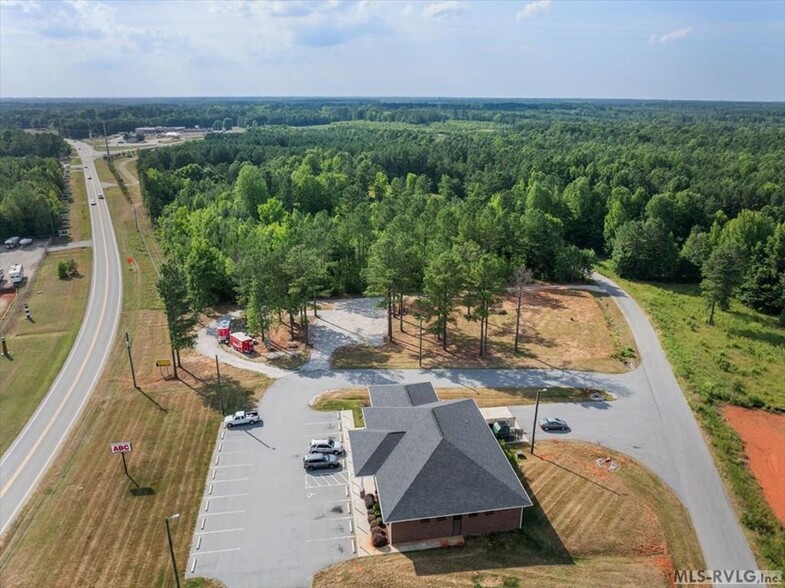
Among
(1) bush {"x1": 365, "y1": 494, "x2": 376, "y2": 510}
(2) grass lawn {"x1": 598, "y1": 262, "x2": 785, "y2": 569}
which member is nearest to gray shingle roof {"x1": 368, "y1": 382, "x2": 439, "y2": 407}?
(1) bush {"x1": 365, "y1": 494, "x2": 376, "y2": 510}

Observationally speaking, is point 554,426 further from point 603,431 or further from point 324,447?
point 324,447

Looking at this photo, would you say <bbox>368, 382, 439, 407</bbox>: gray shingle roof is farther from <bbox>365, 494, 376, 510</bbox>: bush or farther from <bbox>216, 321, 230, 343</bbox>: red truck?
<bbox>216, 321, 230, 343</bbox>: red truck

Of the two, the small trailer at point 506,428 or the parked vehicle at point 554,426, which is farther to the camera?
the parked vehicle at point 554,426

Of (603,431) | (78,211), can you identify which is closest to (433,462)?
(603,431)

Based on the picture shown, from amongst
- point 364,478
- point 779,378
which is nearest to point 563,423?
point 364,478

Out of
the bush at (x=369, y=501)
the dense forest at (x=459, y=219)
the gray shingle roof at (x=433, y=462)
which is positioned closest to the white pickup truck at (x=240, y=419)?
the gray shingle roof at (x=433, y=462)

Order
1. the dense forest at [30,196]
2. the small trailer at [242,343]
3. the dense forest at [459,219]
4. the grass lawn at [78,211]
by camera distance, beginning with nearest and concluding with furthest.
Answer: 1. the small trailer at [242,343]
2. the dense forest at [459,219]
3. the dense forest at [30,196]
4. the grass lawn at [78,211]

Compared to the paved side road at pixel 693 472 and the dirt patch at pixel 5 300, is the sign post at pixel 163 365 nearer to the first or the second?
the dirt patch at pixel 5 300
